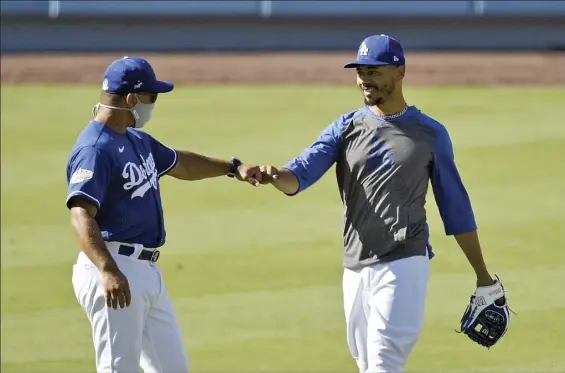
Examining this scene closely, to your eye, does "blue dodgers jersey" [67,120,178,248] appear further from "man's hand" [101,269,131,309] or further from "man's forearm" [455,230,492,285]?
"man's forearm" [455,230,492,285]

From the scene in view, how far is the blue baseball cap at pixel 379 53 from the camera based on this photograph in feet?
17.4

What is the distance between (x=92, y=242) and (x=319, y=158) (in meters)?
1.30

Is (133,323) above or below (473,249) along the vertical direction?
below

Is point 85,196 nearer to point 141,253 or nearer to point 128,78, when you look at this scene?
point 141,253

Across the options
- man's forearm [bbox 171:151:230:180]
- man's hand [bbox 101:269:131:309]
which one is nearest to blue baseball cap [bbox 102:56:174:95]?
man's forearm [bbox 171:151:230:180]

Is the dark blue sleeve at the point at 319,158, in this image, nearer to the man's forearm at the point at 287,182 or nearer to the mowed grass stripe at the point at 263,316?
the man's forearm at the point at 287,182

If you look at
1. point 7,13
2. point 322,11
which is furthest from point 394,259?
point 7,13

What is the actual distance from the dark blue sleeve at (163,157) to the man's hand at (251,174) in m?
0.39

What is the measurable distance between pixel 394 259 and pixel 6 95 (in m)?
12.4

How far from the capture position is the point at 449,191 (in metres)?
5.38

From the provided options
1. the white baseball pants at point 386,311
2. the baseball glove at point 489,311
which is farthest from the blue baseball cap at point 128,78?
the baseball glove at point 489,311

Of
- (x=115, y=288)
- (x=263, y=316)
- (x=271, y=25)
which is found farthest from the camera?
(x=271, y=25)

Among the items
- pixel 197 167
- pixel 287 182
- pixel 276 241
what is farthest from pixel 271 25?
pixel 287 182

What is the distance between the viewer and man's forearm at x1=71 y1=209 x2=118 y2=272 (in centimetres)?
489
